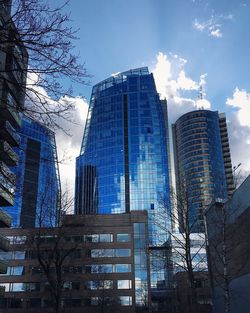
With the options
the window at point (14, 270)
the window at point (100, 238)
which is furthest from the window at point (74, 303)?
the window at point (100, 238)

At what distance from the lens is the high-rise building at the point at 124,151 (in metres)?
147

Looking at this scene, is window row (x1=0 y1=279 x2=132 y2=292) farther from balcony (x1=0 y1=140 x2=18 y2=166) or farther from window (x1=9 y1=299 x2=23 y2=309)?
balcony (x1=0 y1=140 x2=18 y2=166)

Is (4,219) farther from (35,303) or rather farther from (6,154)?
(35,303)

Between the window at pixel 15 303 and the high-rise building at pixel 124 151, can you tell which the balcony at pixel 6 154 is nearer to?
the window at pixel 15 303

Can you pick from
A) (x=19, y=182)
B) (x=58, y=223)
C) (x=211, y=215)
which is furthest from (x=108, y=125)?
(x=19, y=182)

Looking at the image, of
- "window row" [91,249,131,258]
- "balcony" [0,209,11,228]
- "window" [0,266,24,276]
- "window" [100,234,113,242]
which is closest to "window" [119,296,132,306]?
"window row" [91,249,131,258]

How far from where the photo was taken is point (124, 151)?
151125mm

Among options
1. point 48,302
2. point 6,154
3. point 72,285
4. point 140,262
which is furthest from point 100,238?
point 6,154

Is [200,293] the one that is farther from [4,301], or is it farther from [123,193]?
[123,193]

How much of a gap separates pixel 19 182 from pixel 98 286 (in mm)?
69907

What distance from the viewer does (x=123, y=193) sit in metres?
147

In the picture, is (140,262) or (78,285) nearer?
(78,285)

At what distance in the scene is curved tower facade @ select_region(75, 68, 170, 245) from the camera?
14712 cm

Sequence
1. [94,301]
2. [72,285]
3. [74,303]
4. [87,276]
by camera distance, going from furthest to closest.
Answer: [72,285] → [74,303] → [94,301] → [87,276]
